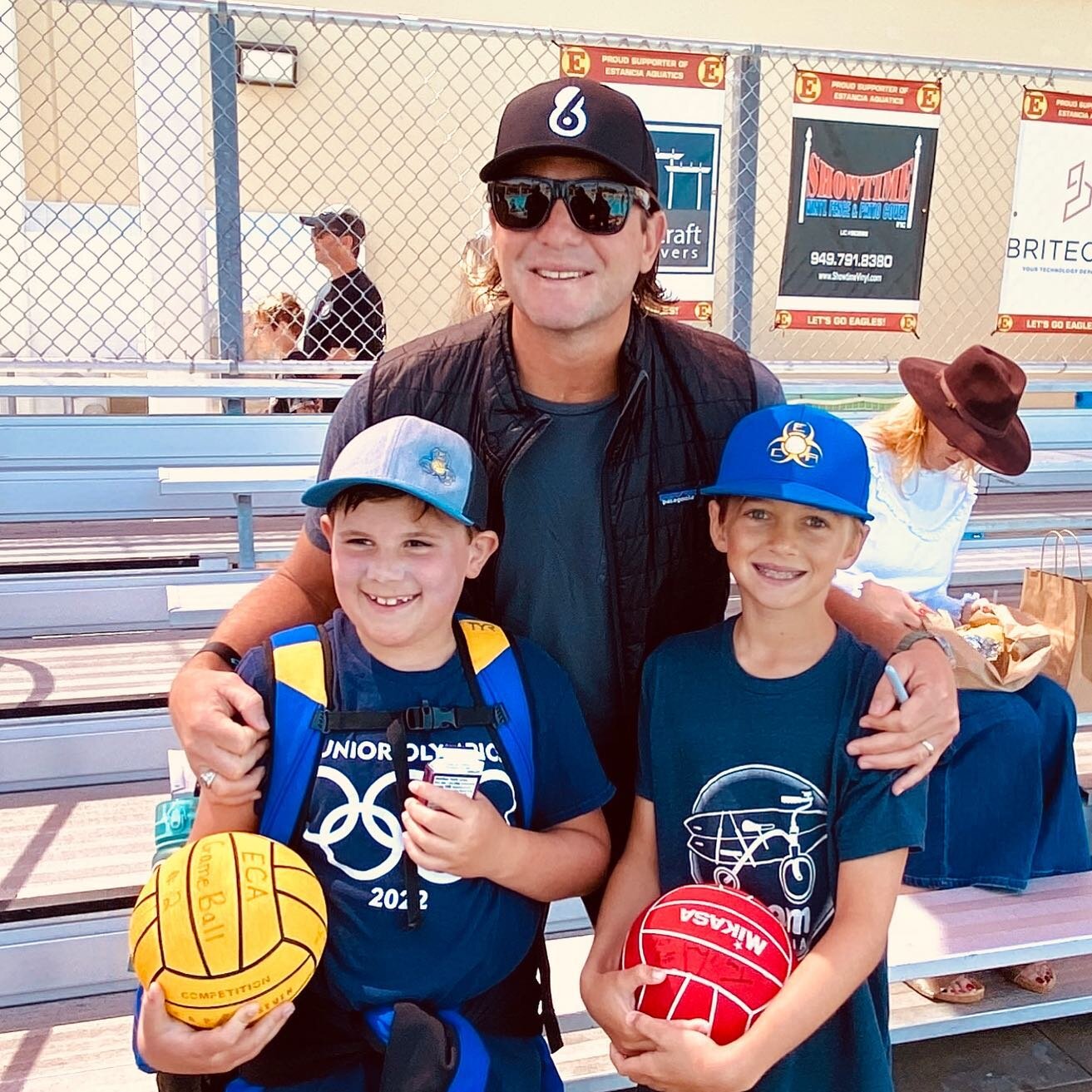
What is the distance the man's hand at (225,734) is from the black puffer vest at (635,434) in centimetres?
52

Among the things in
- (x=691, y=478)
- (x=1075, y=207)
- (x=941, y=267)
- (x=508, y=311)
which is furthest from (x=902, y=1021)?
(x=941, y=267)

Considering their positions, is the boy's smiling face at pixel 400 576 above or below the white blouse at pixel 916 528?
above

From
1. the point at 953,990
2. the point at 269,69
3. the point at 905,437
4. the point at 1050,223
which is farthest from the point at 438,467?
the point at 269,69

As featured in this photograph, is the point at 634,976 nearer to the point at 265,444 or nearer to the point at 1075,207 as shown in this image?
the point at 265,444

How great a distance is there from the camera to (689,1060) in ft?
5.07

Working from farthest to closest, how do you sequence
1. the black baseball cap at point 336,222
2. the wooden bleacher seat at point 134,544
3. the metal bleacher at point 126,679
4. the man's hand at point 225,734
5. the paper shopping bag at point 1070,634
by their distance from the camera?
the black baseball cap at point 336,222, the wooden bleacher seat at point 134,544, the paper shopping bag at point 1070,634, the metal bleacher at point 126,679, the man's hand at point 225,734

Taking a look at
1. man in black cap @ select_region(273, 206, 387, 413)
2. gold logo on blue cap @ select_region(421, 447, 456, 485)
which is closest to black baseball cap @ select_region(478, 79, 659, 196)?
gold logo on blue cap @ select_region(421, 447, 456, 485)

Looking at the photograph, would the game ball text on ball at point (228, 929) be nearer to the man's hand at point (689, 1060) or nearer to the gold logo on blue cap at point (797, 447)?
the man's hand at point (689, 1060)

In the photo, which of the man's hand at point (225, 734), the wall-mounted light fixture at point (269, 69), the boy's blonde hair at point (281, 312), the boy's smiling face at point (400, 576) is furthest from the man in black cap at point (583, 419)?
the wall-mounted light fixture at point (269, 69)

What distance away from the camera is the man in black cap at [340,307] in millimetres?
4555

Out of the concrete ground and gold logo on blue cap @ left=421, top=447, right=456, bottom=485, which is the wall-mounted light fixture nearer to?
gold logo on blue cap @ left=421, top=447, right=456, bottom=485

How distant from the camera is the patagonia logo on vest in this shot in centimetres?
196

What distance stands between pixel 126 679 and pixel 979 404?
3.09 m

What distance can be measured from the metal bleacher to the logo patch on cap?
1892mm
